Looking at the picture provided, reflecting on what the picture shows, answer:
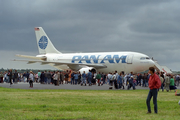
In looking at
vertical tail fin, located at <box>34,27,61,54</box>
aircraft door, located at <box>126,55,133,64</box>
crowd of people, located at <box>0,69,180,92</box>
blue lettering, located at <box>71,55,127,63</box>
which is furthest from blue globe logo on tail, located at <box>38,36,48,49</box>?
aircraft door, located at <box>126,55,133,64</box>

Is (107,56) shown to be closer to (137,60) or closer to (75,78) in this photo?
(137,60)

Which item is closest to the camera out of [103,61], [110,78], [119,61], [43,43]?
[110,78]

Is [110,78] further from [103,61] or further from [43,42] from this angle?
[43,42]

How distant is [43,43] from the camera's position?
185ft


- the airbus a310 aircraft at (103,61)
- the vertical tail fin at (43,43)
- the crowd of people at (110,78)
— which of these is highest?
the vertical tail fin at (43,43)

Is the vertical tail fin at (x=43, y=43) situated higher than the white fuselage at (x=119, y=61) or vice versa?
the vertical tail fin at (x=43, y=43)

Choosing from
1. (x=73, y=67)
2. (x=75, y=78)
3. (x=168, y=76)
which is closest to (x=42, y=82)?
(x=75, y=78)

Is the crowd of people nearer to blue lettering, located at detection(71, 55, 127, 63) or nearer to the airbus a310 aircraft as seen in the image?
the airbus a310 aircraft

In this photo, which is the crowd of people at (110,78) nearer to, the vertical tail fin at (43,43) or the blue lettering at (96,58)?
the blue lettering at (96,58)

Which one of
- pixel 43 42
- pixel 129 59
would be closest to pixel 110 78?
pixel 129 59

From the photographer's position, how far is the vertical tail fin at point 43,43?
5547 cm

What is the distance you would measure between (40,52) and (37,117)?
→ 1892 inches

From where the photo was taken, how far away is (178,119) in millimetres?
9031

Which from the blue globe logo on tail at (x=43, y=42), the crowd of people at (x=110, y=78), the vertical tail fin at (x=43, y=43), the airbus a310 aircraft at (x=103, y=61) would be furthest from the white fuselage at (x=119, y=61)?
the blue globe logo on tail at (x=43, y=42)
